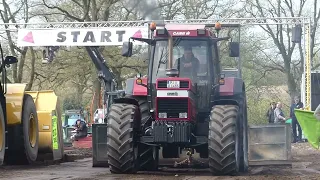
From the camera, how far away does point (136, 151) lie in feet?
38.4

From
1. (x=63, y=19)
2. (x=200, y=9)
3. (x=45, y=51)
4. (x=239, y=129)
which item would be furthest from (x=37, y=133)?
(x=63, y=19)

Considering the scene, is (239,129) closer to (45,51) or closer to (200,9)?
(45,51)

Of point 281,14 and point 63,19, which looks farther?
point 281,14

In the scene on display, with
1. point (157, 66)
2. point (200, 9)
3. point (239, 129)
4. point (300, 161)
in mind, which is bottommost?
point (300, 161)

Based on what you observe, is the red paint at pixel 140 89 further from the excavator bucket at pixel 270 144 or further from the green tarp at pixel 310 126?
the green tarp at pixel 310 126

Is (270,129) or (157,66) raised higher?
(157,66)

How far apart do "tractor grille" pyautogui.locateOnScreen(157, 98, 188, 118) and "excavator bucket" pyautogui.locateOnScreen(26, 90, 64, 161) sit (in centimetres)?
414

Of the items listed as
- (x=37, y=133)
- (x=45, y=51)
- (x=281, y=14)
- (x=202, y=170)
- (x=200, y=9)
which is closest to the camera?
(x=202, y=170)

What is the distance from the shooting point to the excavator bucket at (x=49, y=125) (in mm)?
14867

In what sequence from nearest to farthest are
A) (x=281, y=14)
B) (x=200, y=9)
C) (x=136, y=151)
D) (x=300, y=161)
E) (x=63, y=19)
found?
(x=136, y=151) < (x=300, y=161) < (x=200, y=9) < (x=63, y=19) < (x=281, y=14)

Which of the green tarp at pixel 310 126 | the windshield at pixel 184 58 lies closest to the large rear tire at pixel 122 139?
the windshield at pixel 184 58

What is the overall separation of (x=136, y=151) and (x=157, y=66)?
4.82 feet

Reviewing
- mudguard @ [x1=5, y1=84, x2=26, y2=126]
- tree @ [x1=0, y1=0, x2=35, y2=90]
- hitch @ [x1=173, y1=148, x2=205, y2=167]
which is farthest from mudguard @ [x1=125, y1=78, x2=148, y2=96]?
tree @ [x1=0, y1=0, x2=35, y2=90]

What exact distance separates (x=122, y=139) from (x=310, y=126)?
5.14 meters
